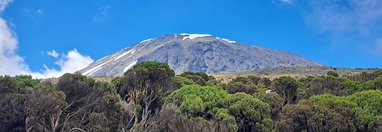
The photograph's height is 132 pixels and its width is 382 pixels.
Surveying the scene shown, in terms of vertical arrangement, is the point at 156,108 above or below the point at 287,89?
below

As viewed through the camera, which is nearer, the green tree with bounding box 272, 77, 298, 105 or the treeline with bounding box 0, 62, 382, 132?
the treeline with bounding box 0, 62, 382, 132

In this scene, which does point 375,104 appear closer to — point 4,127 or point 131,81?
point 131,81

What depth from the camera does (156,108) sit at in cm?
4388

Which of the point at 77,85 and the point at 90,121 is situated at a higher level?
the point at 77,85

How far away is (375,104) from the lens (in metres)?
38.0

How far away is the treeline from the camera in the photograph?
3438cm

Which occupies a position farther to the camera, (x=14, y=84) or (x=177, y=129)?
(x=14, y=84)

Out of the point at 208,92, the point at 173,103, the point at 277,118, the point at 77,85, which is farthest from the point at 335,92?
the point at 77,85

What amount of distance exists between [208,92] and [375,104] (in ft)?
43.2

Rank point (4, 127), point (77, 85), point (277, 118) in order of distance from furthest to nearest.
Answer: point (277, 118), point (77, 85), point (4, 127)

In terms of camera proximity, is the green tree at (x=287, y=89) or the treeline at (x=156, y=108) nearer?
the treeline at (x=156, y=108)

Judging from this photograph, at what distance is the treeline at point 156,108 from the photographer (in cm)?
3438

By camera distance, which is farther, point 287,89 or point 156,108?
point 287,89

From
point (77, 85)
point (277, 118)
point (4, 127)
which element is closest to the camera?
point (4, 127)
